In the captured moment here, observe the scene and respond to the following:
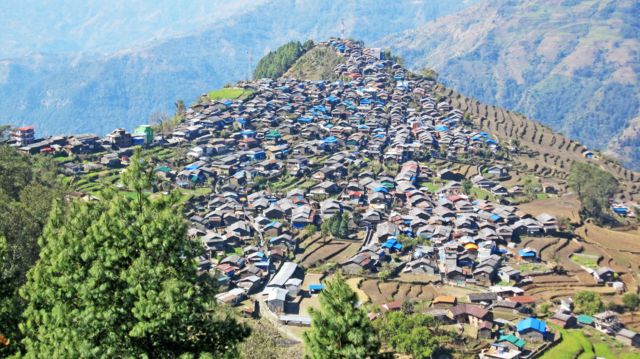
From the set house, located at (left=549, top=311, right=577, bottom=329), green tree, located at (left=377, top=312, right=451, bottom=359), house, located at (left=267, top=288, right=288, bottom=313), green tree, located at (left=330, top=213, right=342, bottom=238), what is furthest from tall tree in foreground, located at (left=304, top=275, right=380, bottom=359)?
green tree, located at (left=330, top=213, right=342, bottom=238)

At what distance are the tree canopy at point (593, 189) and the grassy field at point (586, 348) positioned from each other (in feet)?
82.8

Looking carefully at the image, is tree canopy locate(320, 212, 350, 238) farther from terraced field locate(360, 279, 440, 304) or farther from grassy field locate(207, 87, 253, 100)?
grassy field locate(207, 87, 253, 100)

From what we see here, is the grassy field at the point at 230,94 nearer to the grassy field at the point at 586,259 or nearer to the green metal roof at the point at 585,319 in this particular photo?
the grassy field at the point at 586,259

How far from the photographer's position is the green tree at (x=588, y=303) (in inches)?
1427

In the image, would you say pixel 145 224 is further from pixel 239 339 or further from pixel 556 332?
pixel 556 332

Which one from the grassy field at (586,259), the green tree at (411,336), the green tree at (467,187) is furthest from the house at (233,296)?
the green tree at (467,187)

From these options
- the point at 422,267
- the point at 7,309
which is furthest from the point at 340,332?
the point at 422,267

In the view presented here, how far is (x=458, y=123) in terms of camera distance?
8088cm

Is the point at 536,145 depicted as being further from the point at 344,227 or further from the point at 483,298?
the point at 483,298

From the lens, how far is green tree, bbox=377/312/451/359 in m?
28.3

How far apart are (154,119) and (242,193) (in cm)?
3620

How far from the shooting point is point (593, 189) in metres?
58.1

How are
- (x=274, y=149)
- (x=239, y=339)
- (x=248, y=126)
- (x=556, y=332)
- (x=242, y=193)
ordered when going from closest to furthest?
(x=239, y=339), (x=556, y=332), (x=242, y=193), (x=274, y=149), (x=248, y=126)

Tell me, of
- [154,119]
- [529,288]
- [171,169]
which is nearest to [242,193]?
[171,169]
